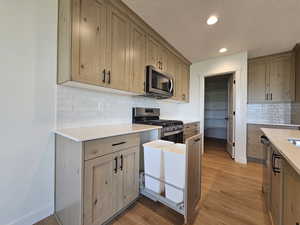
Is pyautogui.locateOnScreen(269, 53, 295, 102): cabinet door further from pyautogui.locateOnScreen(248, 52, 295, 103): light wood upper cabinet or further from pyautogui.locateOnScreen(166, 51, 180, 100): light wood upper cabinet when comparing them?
pyautogui.locateOnScreen(166, 51, 180, 100): light wood upper cabinet

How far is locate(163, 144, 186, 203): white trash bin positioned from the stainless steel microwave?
1.10m

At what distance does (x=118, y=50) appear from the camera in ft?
5.66

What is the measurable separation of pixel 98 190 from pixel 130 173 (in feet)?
1.30

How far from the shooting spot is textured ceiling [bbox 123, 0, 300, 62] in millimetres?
1692

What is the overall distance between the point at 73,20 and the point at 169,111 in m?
2.70

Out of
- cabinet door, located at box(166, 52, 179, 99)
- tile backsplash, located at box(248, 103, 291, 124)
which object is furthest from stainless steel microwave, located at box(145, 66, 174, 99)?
tile backsplash, located at box(248, 103, 291, 124)

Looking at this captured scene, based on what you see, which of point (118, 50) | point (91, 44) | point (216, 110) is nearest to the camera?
point (91, 44)

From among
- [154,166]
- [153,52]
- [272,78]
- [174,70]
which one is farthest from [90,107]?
[272,78]

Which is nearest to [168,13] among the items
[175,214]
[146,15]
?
[146,15]

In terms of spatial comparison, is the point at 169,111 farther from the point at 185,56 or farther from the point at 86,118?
the point at 86,118

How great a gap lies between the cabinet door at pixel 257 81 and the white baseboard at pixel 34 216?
437 centimetres

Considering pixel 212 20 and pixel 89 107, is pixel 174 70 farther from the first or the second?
pixel 89 107

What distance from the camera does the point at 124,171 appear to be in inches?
56.2

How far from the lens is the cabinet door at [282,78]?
119 inches
